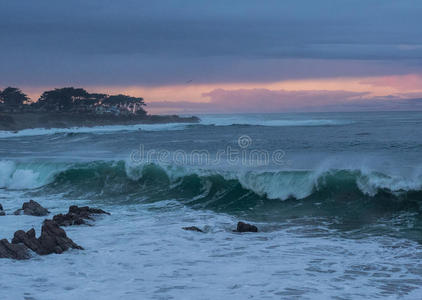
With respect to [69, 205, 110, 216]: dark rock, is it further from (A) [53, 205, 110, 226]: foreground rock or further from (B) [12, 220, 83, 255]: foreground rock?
(B) [12, 220, 83, 255]: foreground rock

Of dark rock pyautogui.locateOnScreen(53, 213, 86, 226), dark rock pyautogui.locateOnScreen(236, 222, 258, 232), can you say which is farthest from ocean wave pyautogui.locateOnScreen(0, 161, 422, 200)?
dark rock pyautogui.locateOnScreen(53, 213, 86, 226)

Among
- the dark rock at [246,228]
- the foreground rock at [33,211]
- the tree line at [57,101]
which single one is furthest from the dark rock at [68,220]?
the tree line at [57,101]

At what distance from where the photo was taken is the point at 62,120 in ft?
322

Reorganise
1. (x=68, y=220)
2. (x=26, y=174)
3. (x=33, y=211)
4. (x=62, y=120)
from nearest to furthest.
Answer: (x=68, y=220), (x=33, y=211), (x=26, y=174), (x=62, y=120)

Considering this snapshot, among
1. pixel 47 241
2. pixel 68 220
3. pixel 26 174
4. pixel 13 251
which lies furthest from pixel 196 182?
pixel 13 251

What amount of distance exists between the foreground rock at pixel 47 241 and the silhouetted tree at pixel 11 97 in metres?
114

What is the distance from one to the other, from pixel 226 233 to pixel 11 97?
4561 inches

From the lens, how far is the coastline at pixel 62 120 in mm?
86375

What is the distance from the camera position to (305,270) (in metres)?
7.61

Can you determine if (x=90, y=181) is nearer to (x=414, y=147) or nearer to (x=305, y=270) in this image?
(x=305, y=270)

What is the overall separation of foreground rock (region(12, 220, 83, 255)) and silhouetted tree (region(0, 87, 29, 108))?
375ft

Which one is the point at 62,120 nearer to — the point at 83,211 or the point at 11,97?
the point at 11,97

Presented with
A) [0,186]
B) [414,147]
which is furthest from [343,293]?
[414,147]

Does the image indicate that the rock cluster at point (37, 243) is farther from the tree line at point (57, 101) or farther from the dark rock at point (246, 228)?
the tree line at point (57, 101)
